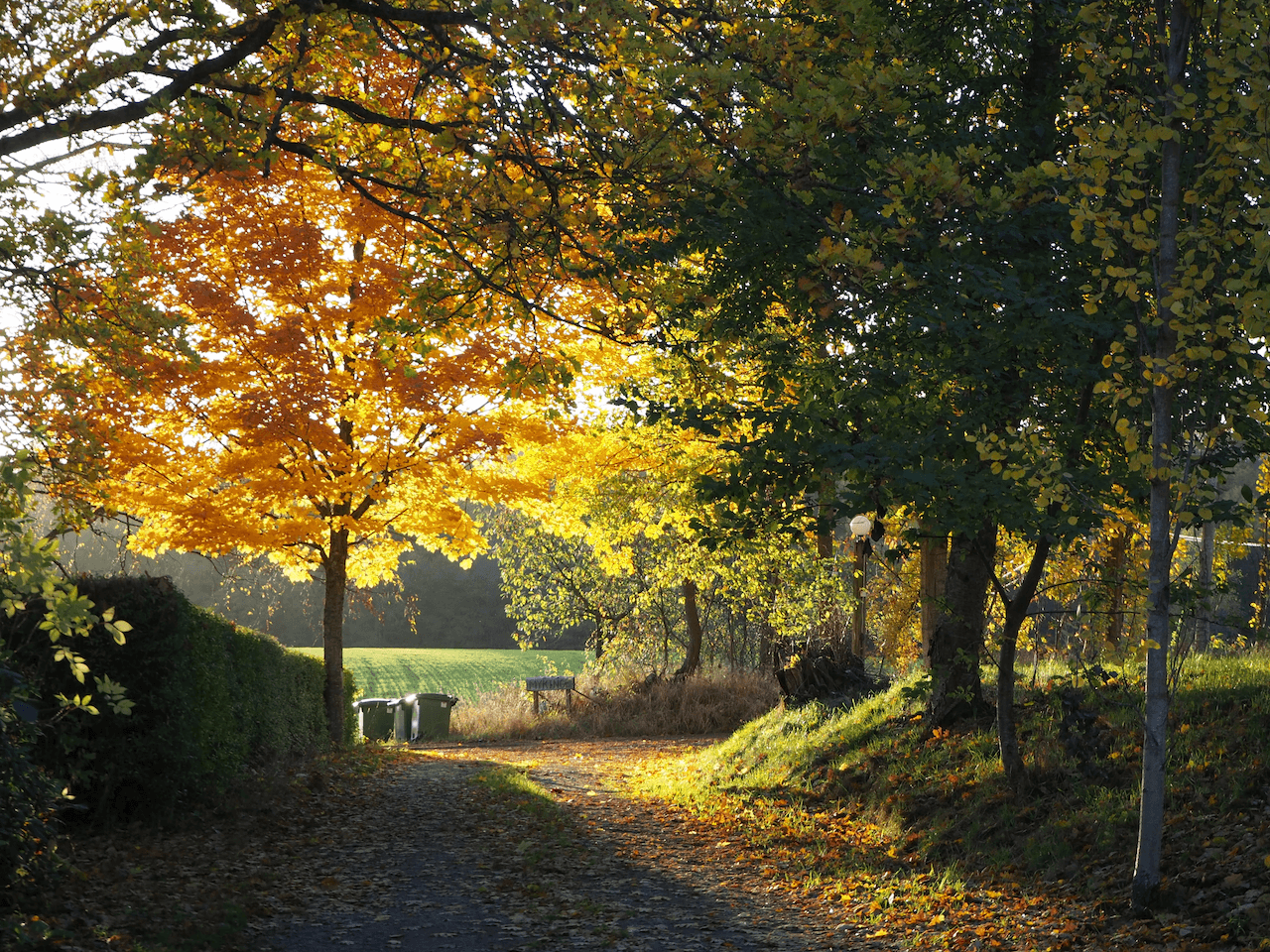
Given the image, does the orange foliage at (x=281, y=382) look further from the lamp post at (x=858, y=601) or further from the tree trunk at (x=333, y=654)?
the lamp post at (x=858, y=601)

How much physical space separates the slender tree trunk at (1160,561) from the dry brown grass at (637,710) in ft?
47.1

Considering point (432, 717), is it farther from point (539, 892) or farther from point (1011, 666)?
point (1011, 666)

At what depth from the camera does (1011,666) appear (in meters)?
7.98

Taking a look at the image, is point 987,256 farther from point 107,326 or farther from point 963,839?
point 107,326

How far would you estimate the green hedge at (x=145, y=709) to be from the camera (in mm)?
7230

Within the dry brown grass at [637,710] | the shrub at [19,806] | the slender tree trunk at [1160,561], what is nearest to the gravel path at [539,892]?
the shrub at [19,806]

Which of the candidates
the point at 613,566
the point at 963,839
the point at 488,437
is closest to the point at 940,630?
the point at 963,839

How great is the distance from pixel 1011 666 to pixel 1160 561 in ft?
8.09

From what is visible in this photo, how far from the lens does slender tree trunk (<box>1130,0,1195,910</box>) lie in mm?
5645

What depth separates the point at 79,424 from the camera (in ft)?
23.7

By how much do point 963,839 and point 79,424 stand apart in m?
7.26

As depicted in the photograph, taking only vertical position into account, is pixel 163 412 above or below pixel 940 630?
above

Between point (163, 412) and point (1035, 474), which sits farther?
point (163, 412)

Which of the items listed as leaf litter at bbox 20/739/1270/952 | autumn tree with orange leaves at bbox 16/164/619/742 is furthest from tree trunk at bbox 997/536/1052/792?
autumn tree with orange leaves at bbox 16/164/619/742
